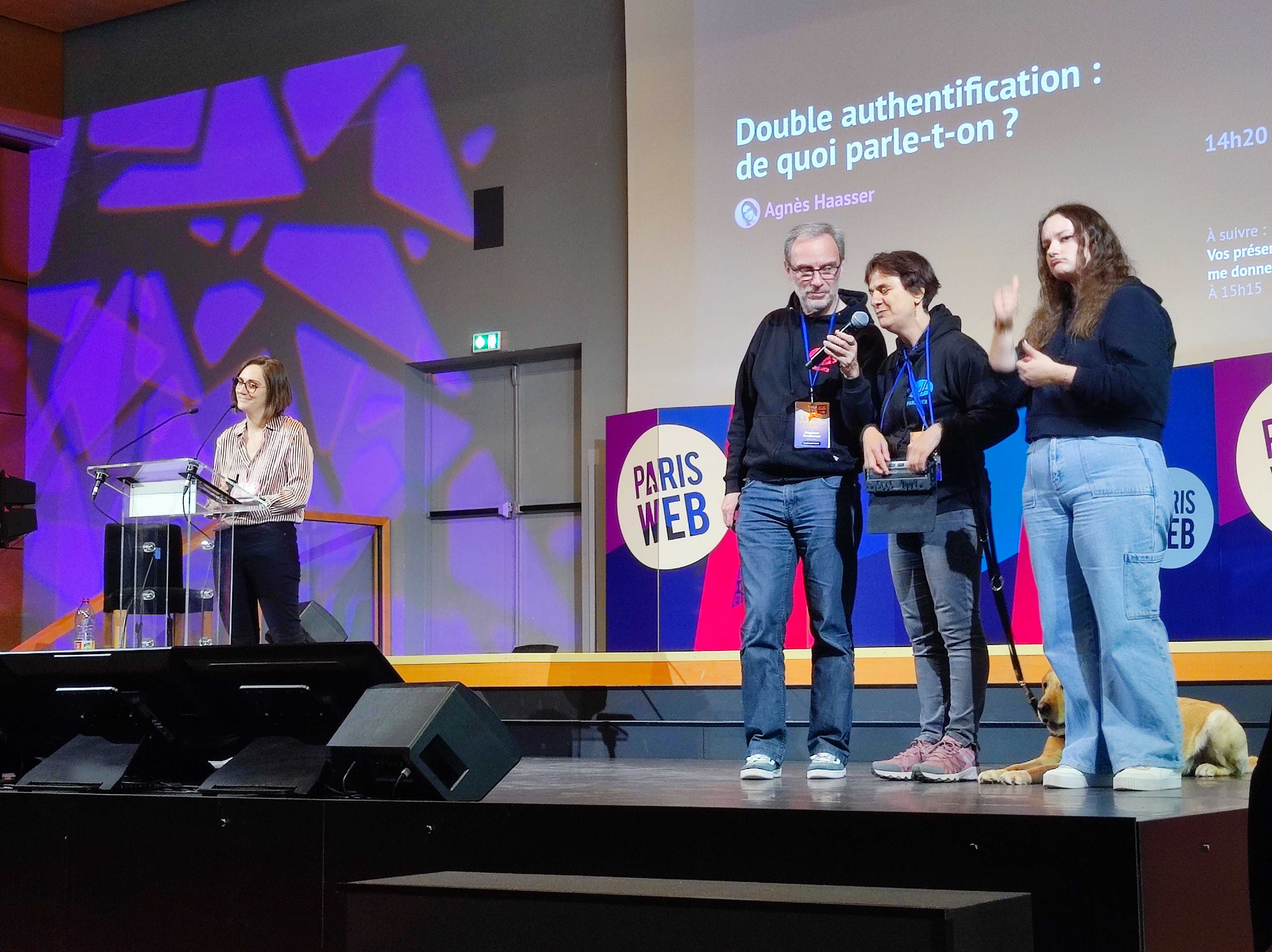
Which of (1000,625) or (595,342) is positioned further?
(595,342)

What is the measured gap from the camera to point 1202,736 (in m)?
3.26

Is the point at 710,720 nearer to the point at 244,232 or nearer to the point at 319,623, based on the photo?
the point at 319,623

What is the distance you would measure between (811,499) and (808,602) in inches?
9.5

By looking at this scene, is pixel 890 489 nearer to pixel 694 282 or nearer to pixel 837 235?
pixel 837 235

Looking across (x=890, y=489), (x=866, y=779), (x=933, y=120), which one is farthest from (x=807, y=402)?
(x=933, y=120)

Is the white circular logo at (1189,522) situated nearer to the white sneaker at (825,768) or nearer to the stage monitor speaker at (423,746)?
the white sneaker at (825,768)

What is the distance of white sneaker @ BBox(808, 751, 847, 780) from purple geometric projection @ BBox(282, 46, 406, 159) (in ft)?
20.1

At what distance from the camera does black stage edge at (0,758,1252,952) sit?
6.32ft

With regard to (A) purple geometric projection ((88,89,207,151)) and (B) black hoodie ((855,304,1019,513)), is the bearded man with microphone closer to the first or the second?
(B) black hoodie ((855,304,1019,513))

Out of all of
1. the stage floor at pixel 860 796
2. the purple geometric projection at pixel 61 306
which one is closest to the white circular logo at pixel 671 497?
the stage floor at pixel 860 796

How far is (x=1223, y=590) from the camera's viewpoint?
16.3ft

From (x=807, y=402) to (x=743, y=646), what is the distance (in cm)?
60

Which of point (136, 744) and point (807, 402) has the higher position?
point (807, 402)

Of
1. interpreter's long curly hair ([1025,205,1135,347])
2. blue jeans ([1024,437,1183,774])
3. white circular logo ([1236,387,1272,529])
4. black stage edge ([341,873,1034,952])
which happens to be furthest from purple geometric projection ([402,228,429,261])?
black stage edge ([341,873,1034,952])
